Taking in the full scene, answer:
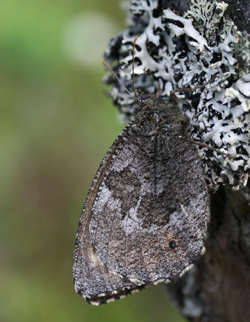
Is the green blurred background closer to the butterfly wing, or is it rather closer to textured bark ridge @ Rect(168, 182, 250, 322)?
textured bark ridge @ Rect(168, 182, 250, 322)

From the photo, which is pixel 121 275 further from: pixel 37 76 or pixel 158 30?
pixel 37 76

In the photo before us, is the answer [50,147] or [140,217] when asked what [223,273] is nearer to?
[140,217]

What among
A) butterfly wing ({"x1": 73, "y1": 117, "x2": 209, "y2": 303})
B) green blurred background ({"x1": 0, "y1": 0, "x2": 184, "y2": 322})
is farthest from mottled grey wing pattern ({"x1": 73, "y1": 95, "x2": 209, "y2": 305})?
green blurred background ({"x1": 0, "y1": 0, "x2": 184, "y2": 322})

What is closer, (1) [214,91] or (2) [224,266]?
(1) [214,91]

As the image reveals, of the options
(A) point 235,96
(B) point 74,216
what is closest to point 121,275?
(A) point 235,96

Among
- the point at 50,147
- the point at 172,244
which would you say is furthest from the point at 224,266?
the point at 50,147

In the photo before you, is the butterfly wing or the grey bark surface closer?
the grey bark surface

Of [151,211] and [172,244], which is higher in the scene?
[151,211]
